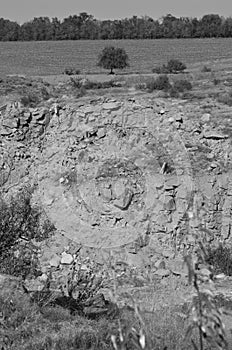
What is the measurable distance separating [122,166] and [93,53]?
48367 mm

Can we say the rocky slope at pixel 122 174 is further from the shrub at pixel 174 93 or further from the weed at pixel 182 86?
the weed at pixel 182 86

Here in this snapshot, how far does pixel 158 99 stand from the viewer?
21.1m

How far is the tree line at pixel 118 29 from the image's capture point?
83.3 metres

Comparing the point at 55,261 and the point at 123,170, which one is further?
the point at 123,170

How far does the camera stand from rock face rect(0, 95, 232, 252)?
16031 millimetres

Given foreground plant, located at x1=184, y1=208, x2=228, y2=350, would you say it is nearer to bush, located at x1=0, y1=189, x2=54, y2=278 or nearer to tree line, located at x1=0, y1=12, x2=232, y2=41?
bush, located at x1=0, y1=189, x2=54, y2=278

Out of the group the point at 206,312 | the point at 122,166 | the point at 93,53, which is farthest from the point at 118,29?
the point at 206,312

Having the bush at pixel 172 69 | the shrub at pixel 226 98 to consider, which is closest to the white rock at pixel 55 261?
the shrub at pixel 226 98

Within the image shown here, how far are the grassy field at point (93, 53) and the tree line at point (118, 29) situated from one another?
459 centimetres

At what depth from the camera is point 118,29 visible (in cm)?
8625

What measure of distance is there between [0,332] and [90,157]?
10673 millimetres

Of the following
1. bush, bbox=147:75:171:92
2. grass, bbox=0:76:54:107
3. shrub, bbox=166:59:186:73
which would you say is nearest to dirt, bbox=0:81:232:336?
grass, bbox=0:76:54:107

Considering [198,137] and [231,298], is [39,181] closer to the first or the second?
[198,137]

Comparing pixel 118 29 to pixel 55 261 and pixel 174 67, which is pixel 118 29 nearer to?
pixel 174 67
